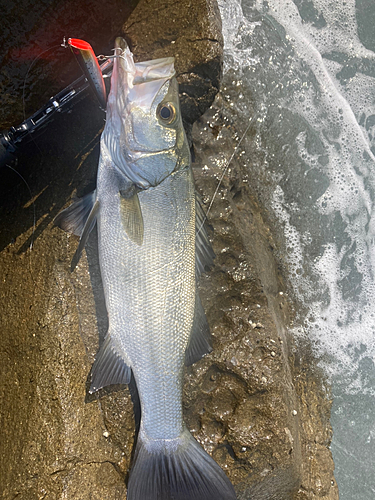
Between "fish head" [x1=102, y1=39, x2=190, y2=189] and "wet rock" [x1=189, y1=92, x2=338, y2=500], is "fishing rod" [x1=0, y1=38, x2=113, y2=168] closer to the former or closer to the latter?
"fish head" [x1=102, y1=39, x2=190, y2=189]

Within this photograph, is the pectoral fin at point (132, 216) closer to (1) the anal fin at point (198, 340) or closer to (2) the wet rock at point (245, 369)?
(1) the anal fin at point (198, 340)

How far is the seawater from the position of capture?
3395 mm

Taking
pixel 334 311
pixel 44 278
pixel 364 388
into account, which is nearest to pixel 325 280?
pixel 334 311

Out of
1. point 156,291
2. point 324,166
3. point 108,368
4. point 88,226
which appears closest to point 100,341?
point 108,368

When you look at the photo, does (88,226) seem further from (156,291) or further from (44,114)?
(44,114)

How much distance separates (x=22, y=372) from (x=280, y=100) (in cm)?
339

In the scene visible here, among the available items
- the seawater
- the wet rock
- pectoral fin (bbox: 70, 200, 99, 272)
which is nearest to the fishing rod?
pectoral fin (bbox: 70, 200, 99, 272)

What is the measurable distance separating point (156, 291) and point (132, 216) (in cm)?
53

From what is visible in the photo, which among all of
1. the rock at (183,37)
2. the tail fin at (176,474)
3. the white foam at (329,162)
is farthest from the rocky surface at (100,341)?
the white foam at (329,162)

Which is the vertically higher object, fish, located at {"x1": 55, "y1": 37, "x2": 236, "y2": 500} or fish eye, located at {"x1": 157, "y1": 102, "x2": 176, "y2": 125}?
fish eye, located at {"x1": 157, "y1": 102, "x2": 176, "y2": 125}

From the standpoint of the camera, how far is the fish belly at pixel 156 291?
7.68ft

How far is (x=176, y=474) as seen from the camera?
7.80 ft

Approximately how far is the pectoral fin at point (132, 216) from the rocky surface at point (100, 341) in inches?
23.4

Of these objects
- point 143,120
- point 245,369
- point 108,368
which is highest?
point 143,120
